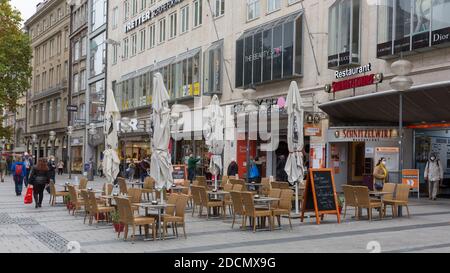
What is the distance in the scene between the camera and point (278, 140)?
2945cm

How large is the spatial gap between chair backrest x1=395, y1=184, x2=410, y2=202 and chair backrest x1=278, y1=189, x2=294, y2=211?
12.8 feet

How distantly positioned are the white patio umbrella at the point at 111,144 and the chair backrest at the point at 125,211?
19.9ft

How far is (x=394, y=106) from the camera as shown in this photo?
21.8 m

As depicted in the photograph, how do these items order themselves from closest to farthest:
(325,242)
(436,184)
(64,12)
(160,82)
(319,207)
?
(325,242), (160,82), (319,207), (436,184), (64,12)

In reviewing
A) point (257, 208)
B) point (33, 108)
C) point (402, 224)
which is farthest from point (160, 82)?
point (33, 108)

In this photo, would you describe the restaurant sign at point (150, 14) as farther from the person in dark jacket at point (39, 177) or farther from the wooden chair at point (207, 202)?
the wooden chair at point (207, 202)

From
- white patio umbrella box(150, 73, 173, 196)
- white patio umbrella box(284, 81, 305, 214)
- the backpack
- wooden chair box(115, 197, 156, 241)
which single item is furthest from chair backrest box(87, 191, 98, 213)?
the backpack

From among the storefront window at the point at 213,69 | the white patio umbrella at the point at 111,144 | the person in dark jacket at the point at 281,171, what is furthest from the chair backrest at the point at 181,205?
the storefront window at the point at 213,69

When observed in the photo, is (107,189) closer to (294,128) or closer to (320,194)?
(294,128)

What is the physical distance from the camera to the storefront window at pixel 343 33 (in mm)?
23000

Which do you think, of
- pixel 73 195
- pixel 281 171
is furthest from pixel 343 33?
pixel 73 195

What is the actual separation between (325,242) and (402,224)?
12.4 ft

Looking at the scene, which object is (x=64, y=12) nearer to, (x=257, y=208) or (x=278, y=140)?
(x=278, y=140)

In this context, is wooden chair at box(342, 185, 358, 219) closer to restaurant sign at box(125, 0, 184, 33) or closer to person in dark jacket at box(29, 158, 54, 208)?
person in dark jacket at box(29, 158, 54, 208)
